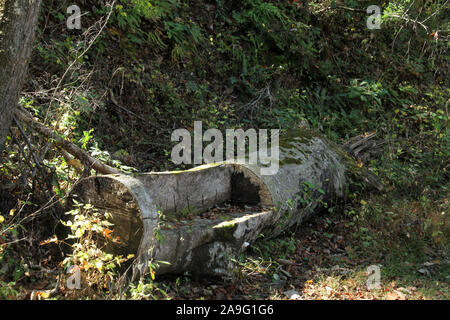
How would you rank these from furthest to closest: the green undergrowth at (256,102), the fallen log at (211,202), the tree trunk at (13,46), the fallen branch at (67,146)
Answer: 1. the green undergrowth at (256,102)
2. the fallen branch at (67,146)
3. the fallen log at (211,202)
4. the tree trunk at (13,46)

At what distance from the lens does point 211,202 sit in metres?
5.02

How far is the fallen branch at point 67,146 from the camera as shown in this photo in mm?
4137

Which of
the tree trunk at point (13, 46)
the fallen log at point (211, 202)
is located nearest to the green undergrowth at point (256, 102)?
the fallen log at point (211, 202)

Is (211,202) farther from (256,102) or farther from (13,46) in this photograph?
(256,102)

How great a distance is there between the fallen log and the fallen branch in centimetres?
25

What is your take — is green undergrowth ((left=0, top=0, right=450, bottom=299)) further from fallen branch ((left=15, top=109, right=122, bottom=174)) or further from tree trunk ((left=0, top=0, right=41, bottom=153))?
tree trunk ((left=0, top=0, right=41, bottom=153))

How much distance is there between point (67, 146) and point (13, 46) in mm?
1070

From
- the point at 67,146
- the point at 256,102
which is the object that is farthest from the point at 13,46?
the point at 256,102

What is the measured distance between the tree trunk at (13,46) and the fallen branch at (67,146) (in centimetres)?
52

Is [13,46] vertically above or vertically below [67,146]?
above

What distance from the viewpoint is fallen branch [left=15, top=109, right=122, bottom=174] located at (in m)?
4.14

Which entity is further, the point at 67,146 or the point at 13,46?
the point at 67,146

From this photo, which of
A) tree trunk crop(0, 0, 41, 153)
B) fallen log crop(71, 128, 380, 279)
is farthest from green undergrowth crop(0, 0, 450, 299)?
tree trunk crop(0, 0, 41, 153)

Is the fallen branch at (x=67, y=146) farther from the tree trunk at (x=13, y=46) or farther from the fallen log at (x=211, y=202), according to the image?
the tree trunk at (x=13, y=46)
